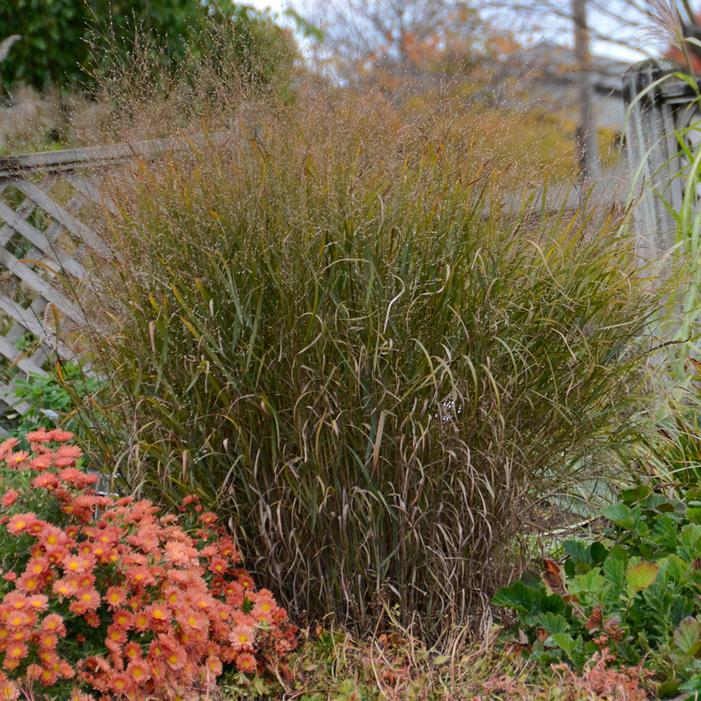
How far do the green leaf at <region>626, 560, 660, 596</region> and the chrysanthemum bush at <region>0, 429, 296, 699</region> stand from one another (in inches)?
33.3

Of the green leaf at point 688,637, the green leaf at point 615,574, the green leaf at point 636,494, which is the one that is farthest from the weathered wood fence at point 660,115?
the green leaf at point 688,637

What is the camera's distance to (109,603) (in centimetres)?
188

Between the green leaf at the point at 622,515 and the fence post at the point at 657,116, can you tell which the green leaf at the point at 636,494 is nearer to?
the green leaf at the point at 622,515

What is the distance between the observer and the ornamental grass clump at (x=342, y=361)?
2.22 meters

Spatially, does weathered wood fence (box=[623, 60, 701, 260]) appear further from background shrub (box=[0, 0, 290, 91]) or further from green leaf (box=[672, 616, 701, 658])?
green leaf (box=[672, 616, 701, 658])

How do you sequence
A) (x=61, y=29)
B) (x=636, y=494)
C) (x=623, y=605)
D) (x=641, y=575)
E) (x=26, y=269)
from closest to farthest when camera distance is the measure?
(x=641, y=575), (x=623, y=605), (x=636, y=494), (x=26, y=269), (x=61, y=29)

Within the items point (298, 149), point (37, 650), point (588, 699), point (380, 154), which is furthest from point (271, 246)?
point (588, 699)

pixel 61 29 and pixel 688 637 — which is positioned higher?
pixel 61 29

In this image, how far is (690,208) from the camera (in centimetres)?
360

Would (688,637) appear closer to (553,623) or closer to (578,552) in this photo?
(553,623)

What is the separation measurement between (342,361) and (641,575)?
0.89 metres

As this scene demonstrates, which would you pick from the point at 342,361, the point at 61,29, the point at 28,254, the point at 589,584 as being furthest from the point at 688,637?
the point at 61,29

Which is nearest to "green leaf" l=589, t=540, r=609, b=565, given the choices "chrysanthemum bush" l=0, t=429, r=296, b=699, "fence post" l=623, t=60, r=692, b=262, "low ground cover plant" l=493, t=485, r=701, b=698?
"low ground cover plant" l=493, t=485, r=701, b=698

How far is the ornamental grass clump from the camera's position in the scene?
2.22m
